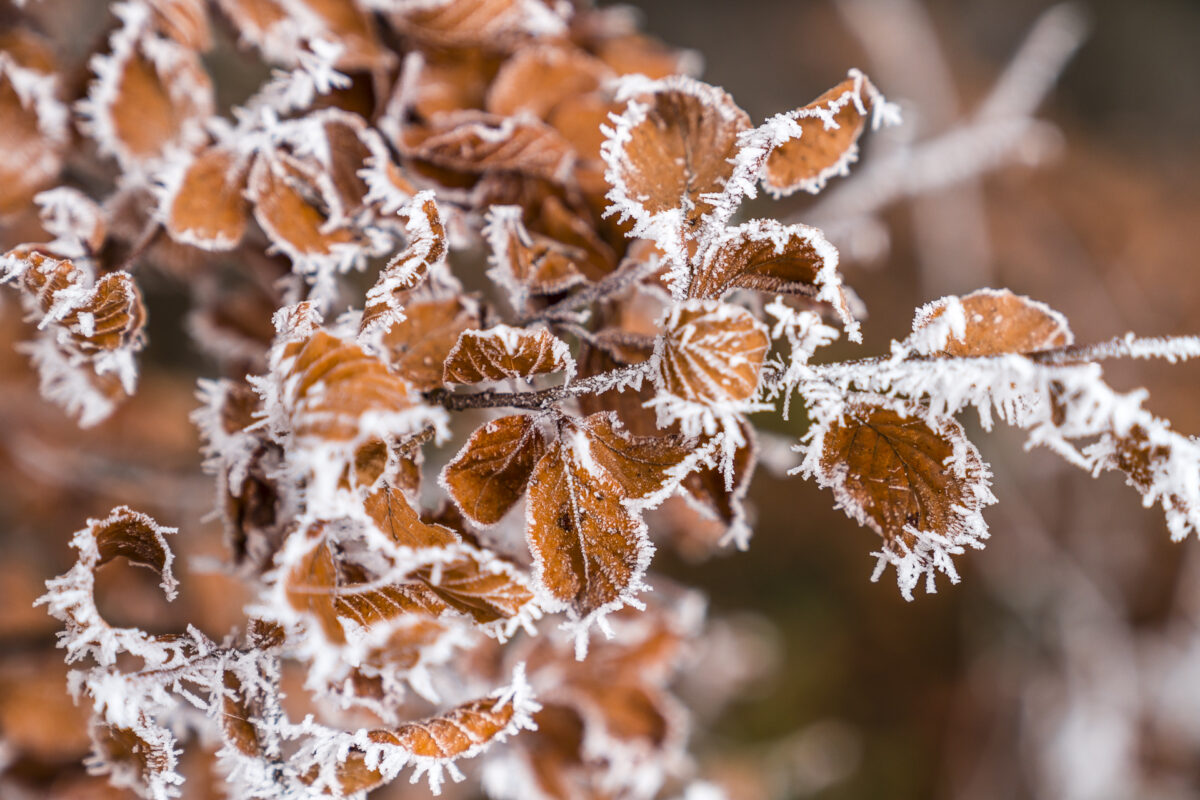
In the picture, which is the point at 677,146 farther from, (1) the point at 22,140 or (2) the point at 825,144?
(1) the point at 22,140

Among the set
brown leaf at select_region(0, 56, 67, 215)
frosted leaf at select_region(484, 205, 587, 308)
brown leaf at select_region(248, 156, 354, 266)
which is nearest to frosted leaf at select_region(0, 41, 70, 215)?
brown leaf at select_region(0, 56, 67, 215)

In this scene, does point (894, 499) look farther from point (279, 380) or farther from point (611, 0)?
point (611, 0)

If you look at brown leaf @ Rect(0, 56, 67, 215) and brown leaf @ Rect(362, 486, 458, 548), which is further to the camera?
brown leaf @ Rect(0, 56, 67, 215)

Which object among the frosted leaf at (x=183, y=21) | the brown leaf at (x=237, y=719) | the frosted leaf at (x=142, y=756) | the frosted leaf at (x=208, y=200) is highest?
the frosted leaf at (x=183, y=21)

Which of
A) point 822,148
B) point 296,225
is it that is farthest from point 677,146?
point 296,225

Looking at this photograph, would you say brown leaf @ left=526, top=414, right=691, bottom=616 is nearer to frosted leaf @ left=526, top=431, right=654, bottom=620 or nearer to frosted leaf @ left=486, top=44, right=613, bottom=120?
frosted leaf @ left=526, top=431, right=654, bottom=620

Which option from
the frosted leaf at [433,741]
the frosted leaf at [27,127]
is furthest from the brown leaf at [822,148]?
the frosted leaf at [27,127]

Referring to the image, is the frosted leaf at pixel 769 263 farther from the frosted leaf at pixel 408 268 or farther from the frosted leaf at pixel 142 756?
the frosted leaf at pixel 142 756
